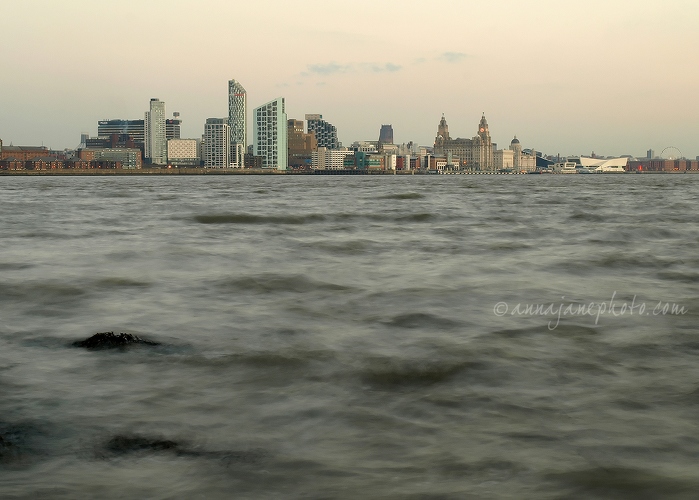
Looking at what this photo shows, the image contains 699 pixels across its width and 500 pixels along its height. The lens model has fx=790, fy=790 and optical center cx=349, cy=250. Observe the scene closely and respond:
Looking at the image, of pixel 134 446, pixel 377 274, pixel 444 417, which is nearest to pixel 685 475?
pixel 444 417

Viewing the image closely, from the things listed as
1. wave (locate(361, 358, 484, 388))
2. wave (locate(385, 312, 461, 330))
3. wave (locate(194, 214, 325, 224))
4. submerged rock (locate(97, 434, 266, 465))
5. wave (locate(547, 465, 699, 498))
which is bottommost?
wave (locate(547, 465, 699, 498))

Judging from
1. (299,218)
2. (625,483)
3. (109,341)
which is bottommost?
(625,483)

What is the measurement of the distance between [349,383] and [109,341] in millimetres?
2482

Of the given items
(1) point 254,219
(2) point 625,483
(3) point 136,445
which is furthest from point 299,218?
(2) point 625,483

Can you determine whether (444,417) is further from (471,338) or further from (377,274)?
(377,274)

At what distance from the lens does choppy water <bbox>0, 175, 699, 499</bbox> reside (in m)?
4.13

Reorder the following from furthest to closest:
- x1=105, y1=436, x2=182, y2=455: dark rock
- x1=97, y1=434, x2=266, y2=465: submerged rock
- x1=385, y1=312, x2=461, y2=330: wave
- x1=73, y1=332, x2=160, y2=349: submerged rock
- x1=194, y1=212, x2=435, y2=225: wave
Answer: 1. x1=194, y1=212, x2=435, y2=225: wave
2. x1=385, y1=312, x2=461, y2=330: wave
3. x1=73, y1=332, x2=160, y2=349: submerged rock
4. x1=105, y1=436, x2=182, y2=455: dark rock
5. x1=97, y1=434, x2=266, y2=465: submerged rock

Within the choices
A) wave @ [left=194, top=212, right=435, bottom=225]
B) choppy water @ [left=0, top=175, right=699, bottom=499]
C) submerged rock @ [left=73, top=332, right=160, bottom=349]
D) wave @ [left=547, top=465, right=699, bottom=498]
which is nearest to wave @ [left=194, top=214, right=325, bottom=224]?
wave @ [left=194, top=212, right=435, bottom=225]

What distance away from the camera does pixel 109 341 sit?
7.09 meters

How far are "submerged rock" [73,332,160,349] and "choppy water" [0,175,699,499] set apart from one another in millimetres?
168

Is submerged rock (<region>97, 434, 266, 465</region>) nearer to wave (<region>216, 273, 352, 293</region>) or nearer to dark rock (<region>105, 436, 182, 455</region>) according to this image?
dark rock (<region>105, 436, 182, 455</region>)

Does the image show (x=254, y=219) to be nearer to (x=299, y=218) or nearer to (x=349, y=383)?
(x=299, y=218)

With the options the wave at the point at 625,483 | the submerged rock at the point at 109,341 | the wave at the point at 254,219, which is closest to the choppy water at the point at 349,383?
the wave at the point at 625,483

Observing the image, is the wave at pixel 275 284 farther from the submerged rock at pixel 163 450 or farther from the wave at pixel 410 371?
the submerged rock at pixel 163 450
